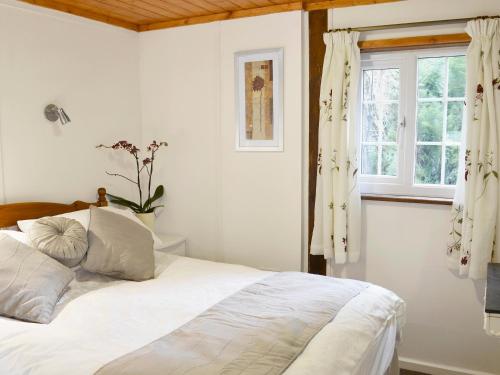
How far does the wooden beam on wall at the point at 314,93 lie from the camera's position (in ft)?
10.6

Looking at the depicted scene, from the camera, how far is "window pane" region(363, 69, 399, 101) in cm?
319

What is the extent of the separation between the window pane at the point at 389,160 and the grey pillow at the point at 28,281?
2045mm

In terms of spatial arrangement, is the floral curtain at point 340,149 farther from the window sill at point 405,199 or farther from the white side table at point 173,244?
the white side table at point 173,244

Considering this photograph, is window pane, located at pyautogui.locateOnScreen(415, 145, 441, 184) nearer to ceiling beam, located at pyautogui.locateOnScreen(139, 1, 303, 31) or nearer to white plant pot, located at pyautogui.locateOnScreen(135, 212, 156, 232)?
ceiling beam, located at pyautogui.locateOnScreen(139, 1, 303, 31)

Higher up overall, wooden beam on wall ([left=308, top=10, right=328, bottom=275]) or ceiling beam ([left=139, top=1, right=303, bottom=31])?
ceiling beam ([left=139, top=1, right=303, bottom=31])

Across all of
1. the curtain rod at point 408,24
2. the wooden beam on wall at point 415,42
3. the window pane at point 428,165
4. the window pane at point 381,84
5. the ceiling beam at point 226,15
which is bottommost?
the window pane at point 428,165

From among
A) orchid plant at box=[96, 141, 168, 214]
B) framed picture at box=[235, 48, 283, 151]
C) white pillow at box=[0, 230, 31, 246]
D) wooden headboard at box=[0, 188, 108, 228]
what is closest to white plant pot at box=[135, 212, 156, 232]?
orchid plant at box=[96, 141, 168, 214]

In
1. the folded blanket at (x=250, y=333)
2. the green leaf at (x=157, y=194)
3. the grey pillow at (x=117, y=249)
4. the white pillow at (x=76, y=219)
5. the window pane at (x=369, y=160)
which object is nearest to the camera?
the folded blanket at (x=250, y=333)

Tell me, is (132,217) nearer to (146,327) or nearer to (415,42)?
(146,327)

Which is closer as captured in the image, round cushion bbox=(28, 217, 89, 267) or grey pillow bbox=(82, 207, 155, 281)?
round cushion bbox=(28, 217, 89, 267)

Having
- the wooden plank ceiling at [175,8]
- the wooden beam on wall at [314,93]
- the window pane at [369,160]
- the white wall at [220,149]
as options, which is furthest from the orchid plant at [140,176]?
the window pane at [369,160]

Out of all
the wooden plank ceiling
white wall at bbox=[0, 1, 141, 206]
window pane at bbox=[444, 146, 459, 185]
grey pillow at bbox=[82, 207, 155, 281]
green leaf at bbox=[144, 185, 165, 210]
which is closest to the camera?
grey pillow at bbox=[82, 207, 155, 281]

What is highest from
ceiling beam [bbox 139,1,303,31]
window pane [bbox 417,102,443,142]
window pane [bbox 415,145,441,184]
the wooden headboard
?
ceiling beam [bbox 139,1,303,31]

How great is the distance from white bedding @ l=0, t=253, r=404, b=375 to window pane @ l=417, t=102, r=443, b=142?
3.74ft
